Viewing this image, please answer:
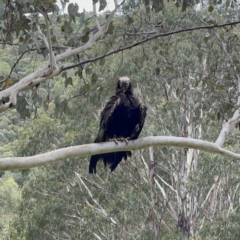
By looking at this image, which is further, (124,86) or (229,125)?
(124,86)

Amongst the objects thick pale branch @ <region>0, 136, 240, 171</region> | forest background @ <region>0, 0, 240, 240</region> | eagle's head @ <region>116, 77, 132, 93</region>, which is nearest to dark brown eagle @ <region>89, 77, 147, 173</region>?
eagle's head @ <region>116, 77, 132, 93</region>

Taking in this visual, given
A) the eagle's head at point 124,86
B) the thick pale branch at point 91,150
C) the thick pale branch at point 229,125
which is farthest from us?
the eagle's head at point 124,86

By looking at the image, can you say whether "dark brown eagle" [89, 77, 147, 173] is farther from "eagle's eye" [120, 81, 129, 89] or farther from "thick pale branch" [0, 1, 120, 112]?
"thick pale branch" [0, 1, 120, 112]

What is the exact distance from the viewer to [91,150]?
11.1ft

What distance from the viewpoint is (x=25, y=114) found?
155 inches

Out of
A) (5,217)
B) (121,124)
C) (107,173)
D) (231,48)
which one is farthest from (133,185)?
(5,217)

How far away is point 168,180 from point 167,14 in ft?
13.0

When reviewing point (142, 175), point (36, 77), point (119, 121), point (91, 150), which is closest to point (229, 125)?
point (119, 121)

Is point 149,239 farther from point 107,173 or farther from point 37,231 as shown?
point 37,231

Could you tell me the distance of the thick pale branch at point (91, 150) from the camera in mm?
3129

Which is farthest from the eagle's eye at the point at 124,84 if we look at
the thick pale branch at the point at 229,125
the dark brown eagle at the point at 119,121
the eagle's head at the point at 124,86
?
the thick pale branch at the point at 229,125

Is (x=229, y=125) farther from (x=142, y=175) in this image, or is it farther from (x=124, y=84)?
(x=142, y=175)

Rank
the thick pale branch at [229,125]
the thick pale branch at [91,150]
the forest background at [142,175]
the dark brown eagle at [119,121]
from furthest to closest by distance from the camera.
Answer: the forest background at [142,175] < the dark brown eagle at [119,121] < the thick pale branch at [229,125] < the thick pale branch at [91,150]

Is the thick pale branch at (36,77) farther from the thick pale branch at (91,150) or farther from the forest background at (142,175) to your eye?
the forest background at (142,175)
